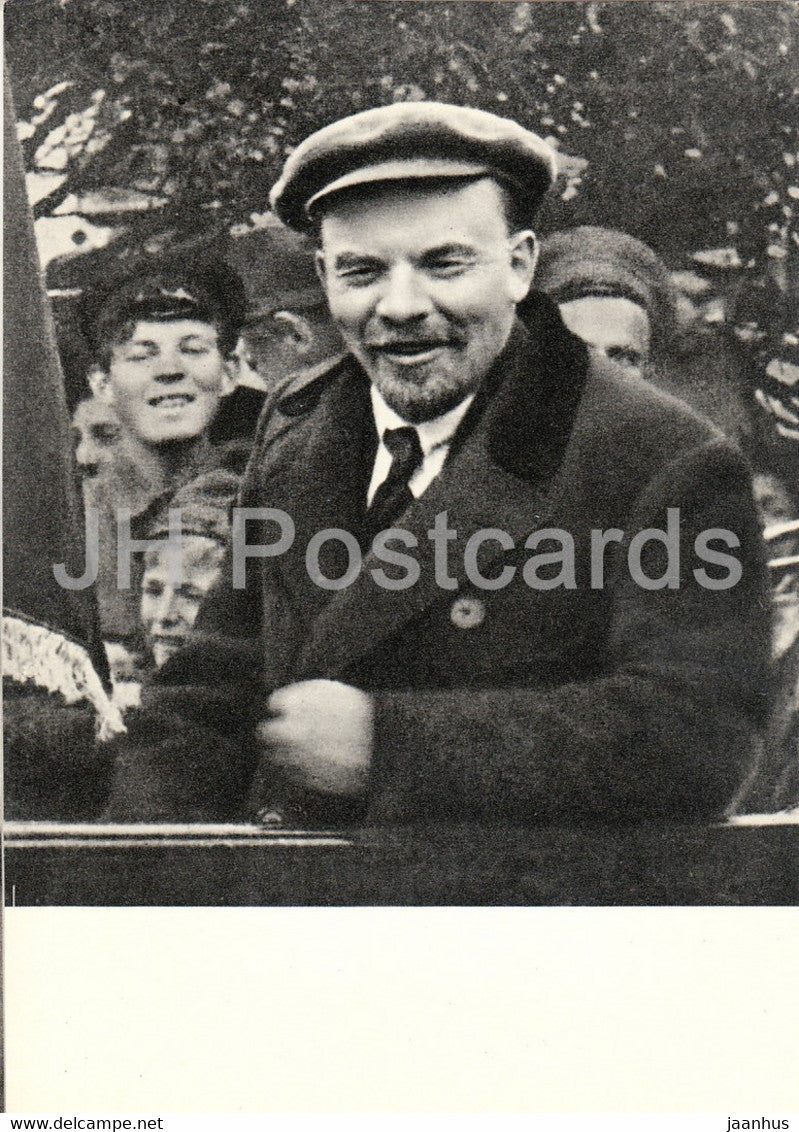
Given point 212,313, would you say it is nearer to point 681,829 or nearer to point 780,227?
point 780,227

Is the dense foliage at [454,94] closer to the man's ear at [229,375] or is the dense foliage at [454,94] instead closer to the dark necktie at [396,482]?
the man's ear at [229,375]

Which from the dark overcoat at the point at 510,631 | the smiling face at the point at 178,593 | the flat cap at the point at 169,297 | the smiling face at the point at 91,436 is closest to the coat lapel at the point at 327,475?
the dark overcoat at the point at 510,631

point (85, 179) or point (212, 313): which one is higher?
point (85, 179)

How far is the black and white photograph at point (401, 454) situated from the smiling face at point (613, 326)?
0.03 ft

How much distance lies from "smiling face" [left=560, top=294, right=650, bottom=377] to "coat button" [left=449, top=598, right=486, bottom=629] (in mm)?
894

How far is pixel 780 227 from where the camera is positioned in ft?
14.3

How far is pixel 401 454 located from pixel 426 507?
0.20m

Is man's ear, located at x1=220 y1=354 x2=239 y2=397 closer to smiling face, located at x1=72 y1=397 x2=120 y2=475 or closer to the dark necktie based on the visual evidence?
smiling face, located at x1=72 y1=397 x2=120 y2=475

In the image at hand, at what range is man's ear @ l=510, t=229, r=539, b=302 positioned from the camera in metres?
4.29

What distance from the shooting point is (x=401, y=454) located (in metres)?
4.33
